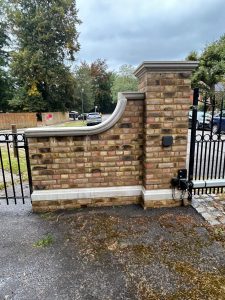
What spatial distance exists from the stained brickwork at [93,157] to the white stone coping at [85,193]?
0.22ft

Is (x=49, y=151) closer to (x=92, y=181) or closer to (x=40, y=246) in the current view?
(x=92, y=181)

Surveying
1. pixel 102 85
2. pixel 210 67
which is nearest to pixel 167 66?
pixel 210 67

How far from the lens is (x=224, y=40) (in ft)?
66.7

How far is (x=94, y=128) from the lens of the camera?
3.23 m

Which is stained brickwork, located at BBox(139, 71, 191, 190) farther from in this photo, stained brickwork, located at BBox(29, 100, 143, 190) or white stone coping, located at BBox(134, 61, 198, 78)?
stained brickwork, located at BBox(29, 100, 143, 190)

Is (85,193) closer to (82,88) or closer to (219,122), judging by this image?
(219,122)

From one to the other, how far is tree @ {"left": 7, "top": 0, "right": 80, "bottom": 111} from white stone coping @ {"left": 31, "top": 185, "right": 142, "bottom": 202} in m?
24.3

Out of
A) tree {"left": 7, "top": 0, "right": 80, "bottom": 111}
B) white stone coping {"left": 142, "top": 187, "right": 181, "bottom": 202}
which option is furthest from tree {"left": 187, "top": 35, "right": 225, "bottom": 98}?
white stone coping {"left": 142, "top": 187, "right": 181, "bottom": 202}

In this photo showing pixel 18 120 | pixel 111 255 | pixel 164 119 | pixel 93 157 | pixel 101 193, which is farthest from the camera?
pixel 18 120

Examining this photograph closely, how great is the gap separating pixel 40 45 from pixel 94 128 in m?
26.1

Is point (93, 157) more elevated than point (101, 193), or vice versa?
point (93, 157)

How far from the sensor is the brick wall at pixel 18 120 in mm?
22594

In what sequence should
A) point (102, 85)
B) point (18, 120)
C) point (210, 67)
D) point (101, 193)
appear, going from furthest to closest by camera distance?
point (102, 85)
point (18, 120)
point (210, 67)
point (101, 193)

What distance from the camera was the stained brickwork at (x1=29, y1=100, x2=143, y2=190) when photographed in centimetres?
326
